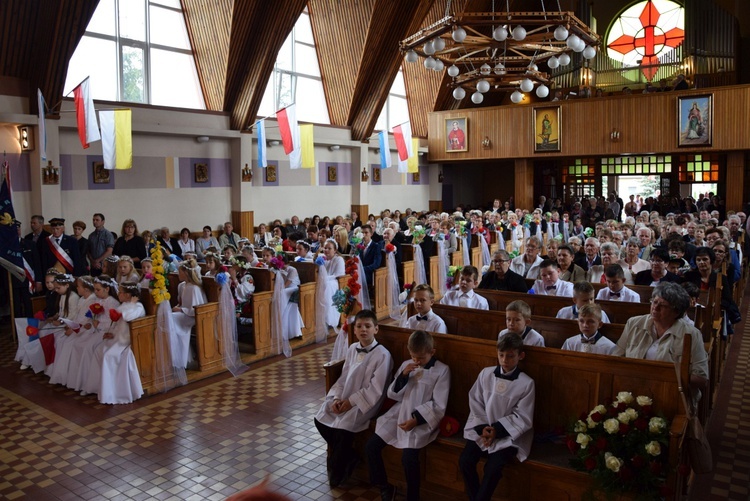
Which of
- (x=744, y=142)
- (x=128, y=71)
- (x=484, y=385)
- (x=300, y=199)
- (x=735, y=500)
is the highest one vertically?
(x=128, y=71)

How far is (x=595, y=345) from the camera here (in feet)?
16.2

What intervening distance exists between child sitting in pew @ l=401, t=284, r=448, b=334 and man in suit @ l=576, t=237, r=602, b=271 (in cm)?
314

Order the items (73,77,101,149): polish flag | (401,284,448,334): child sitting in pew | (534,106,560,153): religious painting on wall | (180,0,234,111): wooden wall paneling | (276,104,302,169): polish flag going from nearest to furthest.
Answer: (401,284,448,334): child sitting in pew, (73,77,101,149): polish flag, (180,0,234,111): wooden wall paneling, (276,104,302,169): polish flag, (534,106,560,153): religious painting on wall

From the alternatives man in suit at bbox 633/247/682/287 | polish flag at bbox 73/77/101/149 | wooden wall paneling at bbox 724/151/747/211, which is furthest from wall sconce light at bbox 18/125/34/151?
wooden wall paneling at bbox 724/151/747/211

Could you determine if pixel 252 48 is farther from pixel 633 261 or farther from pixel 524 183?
pixel 524 183

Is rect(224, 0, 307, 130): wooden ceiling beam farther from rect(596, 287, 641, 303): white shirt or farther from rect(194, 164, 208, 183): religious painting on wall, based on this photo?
rect(596, 287, 641, 303): white shirt

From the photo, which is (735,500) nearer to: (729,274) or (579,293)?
(579,293)

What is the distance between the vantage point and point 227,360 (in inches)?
314

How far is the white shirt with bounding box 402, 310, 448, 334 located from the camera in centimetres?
586

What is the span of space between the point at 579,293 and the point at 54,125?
33.7 ft

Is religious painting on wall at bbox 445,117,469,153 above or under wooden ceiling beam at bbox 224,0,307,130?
under

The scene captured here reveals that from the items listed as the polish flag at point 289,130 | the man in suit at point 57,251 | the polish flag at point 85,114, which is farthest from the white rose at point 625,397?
the polish flag at point 289,130

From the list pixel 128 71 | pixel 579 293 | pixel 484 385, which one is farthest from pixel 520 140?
pixel 484 385

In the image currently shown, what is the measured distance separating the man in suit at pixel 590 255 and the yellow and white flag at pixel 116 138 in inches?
323
